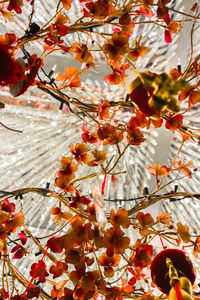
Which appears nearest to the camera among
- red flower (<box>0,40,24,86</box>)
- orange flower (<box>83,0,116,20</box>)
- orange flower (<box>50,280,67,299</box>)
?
red flower (<box>0,40,24,86</box>)

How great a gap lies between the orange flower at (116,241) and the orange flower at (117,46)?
0.28 meters

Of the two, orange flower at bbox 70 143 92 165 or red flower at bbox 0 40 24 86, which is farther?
orange flower at bbox 70 143 92 165

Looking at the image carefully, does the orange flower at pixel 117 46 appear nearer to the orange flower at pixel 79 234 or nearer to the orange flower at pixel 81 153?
the orange flower at pixel 81 153

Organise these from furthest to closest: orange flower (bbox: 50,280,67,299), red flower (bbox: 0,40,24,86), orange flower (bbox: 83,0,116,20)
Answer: orange flower (bbox: 50,280,67,299), orange flower (bbox: 83,0,116,20), red flower (bbox: 0,40,24,86)

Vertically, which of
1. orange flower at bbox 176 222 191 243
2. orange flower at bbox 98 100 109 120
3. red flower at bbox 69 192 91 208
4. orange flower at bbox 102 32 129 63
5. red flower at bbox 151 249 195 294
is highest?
orange flower at bbox 102 32 129 63

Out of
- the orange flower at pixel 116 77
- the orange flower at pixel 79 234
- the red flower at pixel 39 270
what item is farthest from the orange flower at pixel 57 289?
the orange flower at pixel 116 77

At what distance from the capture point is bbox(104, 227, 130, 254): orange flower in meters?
0.39

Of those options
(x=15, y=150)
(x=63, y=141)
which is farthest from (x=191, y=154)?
(x=15, y=150)

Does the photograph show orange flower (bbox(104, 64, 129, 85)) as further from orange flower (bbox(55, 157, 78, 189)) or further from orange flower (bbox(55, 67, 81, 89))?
orange flower (bbox(55, 157, 78, 189))

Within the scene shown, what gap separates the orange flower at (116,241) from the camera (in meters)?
0.39

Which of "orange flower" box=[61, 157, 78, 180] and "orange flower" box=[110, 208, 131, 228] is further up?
"orange flower" box=[61, 157, 78, 180]

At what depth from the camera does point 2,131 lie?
621mm

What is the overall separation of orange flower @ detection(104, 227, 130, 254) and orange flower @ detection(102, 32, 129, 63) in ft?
0.92

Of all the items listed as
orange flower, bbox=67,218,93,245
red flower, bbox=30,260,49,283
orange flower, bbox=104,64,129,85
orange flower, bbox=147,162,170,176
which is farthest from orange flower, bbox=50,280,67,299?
orange flower, bbox=104,64,129,85
